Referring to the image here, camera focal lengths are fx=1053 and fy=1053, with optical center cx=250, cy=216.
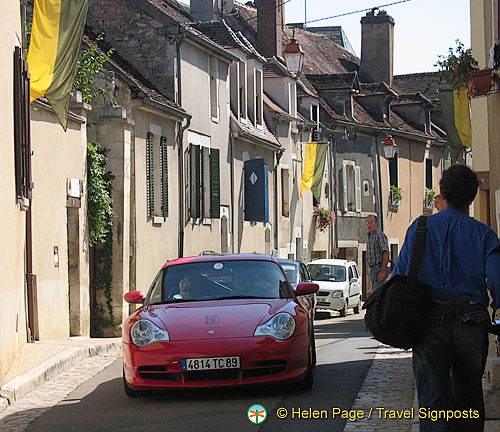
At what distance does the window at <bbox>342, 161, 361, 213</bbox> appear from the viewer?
44312 millimetres

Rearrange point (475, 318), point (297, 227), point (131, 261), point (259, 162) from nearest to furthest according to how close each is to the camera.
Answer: point (475, 318)
point (131, 261)
point (259, 162)
point (297, 227)

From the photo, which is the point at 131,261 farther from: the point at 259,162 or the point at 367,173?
the point at 367,173

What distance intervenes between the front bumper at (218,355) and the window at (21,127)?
5.10 meters

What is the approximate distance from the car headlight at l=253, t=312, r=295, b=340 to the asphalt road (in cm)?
56

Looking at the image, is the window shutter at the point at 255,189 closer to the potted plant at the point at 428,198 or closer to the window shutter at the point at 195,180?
the window shutter at the point at 195,180

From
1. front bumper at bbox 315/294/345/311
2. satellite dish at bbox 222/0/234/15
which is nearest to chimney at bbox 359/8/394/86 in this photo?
satellite dish at bbox 222/0/234/15

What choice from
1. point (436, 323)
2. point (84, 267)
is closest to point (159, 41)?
point (84, 267)

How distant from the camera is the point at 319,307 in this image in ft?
96.0

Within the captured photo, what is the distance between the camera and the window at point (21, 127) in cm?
1381

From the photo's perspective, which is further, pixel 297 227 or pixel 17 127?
pixel 297 227

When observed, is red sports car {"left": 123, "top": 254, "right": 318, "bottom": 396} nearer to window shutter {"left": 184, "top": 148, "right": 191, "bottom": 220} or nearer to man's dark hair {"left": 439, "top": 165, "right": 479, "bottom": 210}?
man's dark hair {"left": 439, "top": 165, "right": 479, "bottom": 210}

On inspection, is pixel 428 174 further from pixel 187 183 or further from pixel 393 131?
pixel 187 183

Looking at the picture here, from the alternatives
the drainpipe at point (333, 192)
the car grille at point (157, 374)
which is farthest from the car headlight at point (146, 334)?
the drainpipe at point (333, 192)

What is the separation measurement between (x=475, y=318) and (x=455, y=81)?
24.5ft
